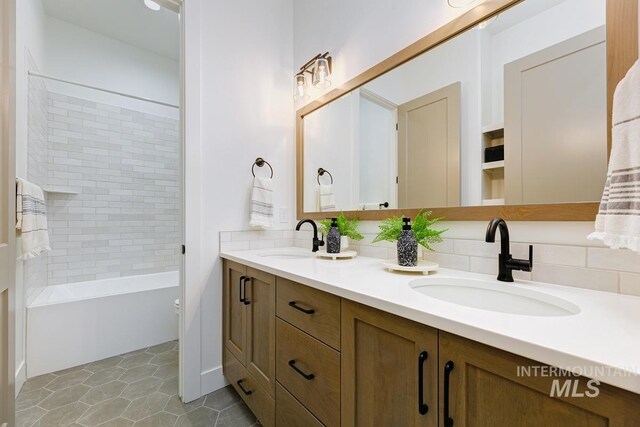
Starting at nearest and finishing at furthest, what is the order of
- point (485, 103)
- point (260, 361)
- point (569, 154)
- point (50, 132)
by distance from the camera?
point (569, 154)
point (485, 103)
point (260, 361)
point (50, 132)

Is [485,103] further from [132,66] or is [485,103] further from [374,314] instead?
[132,66]

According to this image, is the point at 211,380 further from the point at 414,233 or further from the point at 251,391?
the point at 414,233

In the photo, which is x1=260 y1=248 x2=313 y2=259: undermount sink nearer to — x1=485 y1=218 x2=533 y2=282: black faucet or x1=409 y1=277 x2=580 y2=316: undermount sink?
x1=409 y1=277 x2=580 y2=316: undermount sink

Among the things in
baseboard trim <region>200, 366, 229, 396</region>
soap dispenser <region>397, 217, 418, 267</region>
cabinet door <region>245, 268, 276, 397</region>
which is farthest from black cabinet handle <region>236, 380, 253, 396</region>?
soap dispenser <region>397, 217, 418, 267</region>

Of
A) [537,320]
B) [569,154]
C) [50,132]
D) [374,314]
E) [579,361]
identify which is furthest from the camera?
[50,132]

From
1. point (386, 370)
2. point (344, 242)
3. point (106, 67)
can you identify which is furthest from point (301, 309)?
point (106, 67)

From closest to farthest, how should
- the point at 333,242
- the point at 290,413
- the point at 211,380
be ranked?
the point at 290,413 < the point at 333,242 < the point at 211,380

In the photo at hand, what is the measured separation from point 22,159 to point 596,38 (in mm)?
2906

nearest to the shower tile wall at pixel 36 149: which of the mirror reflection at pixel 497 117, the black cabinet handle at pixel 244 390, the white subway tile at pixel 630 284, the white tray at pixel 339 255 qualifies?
the black cabinet handle at pixel 244 390

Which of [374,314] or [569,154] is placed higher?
[569,154]

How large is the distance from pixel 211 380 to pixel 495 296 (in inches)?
65.4

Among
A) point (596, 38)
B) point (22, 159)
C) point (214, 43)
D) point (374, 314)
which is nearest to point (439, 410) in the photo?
point (374, 314)

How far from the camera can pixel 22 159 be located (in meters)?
1.73

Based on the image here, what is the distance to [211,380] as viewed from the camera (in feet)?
5.48
